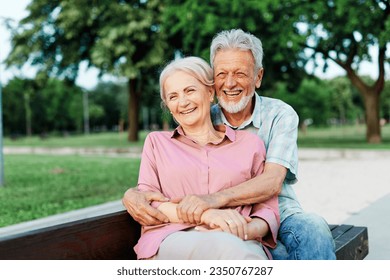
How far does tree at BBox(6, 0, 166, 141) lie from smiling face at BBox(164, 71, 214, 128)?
810 inches

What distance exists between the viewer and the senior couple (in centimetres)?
222

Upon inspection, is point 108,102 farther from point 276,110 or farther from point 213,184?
point 213,184

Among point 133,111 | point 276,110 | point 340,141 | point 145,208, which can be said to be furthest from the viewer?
point 133,111

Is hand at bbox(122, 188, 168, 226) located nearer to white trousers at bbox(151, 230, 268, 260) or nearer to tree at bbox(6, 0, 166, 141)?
white trousers at bbox(151, 230, 268, 260)

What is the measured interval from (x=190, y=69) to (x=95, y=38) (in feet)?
83.7

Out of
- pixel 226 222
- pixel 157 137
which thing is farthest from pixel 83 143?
pixel 226 222

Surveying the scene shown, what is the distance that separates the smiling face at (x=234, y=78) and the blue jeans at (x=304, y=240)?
2.13ft

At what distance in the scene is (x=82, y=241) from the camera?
2.14 metres

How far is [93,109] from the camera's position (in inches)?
3007

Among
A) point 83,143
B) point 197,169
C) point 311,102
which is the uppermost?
point 197,169

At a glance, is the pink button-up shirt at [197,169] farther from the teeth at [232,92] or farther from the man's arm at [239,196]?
the teeth at [232,92]

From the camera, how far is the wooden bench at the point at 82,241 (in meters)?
1.85

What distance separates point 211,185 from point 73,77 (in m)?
26.8

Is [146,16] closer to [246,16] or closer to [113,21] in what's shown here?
[113,21]
